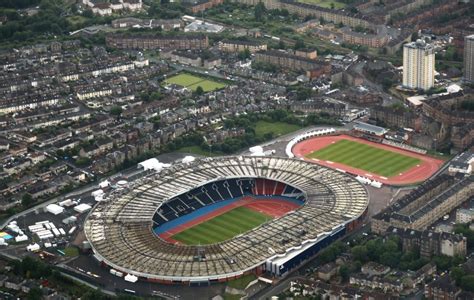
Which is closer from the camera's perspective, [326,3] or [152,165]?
[152,165]

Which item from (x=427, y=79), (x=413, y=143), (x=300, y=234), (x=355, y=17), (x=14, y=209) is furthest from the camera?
(x=355, y=17)

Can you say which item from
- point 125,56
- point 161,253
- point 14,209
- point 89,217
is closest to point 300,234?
point 161,253

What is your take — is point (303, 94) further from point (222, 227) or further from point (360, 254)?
point (360, 254)

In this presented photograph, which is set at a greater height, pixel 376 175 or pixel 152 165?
pixel 152 165

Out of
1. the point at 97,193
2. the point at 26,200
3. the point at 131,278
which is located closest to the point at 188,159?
the point at 97,193

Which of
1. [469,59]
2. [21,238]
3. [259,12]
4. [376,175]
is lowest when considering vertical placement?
[376,175]

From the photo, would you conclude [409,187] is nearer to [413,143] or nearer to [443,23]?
[413,143]
